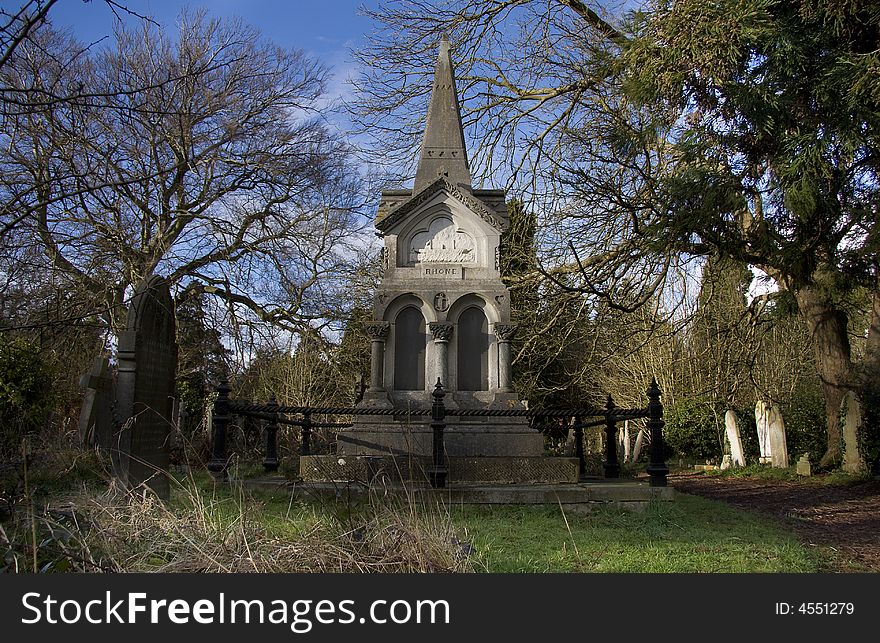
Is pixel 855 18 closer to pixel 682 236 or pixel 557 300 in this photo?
pixel 682 236

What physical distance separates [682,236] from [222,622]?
8394 mm

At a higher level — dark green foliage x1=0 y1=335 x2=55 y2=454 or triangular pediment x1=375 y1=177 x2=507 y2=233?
triangular pediment x1=375 y1=177 x2=507 y2=233

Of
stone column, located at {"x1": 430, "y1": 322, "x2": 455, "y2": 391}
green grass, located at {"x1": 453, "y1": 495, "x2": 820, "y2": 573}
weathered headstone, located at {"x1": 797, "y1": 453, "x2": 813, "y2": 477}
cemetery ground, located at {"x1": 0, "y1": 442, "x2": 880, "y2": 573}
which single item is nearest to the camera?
cemetery ground, located at {"x1": 0, "y1": 442, "x2": 880, "y2": 573}

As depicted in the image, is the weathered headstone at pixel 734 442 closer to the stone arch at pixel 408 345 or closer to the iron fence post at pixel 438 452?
the stone arch at pixel 408 345

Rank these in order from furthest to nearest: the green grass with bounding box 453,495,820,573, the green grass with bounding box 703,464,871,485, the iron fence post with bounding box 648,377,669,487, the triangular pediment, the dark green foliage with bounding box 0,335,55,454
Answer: the green grass with bounding box 703,464,871,485 → the dark green foliage with bounding box 0,335,55,454 → the triangular pediment → the iron fence post with bounding box 648,377,669,487 → the green grass with bounding box 453,495,820,573

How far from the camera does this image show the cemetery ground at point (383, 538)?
3.62 meters

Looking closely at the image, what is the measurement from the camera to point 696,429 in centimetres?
2133

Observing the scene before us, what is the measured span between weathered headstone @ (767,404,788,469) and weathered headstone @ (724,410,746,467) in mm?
1581

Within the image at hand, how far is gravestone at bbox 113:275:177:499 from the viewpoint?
5914 mm

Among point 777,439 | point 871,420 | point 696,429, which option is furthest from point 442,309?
point 696,429

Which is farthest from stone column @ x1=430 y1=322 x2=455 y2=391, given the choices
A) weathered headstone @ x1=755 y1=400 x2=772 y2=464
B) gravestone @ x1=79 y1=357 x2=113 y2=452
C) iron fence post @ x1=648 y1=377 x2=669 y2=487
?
weathered headstone @ x1=755 y1=400 x2=772 y2=464

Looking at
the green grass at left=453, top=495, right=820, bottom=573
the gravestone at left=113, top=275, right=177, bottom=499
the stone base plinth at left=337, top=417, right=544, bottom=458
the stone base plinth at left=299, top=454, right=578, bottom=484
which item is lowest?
the green grass at left=453, top=495, right=820, bottom=573

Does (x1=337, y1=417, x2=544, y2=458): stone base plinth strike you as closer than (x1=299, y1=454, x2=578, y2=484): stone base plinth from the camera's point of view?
No

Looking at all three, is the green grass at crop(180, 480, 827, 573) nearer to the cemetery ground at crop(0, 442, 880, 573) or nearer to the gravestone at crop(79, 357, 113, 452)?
the cemetery ground at crop(0, 442, 880, 573)
